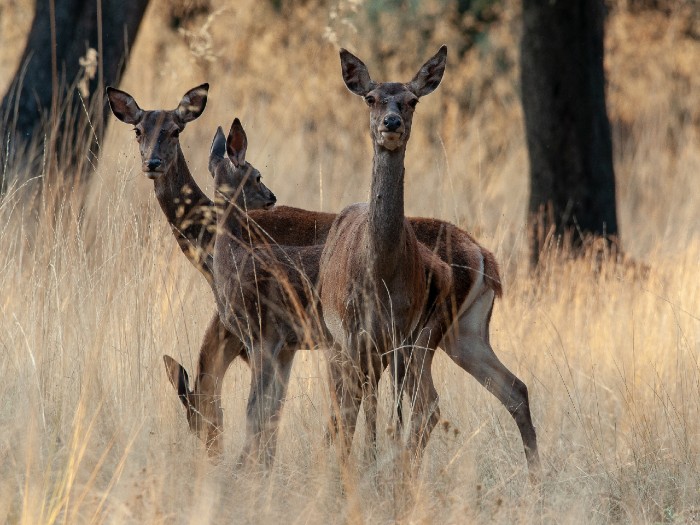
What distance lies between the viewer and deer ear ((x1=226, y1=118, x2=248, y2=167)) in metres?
6.93

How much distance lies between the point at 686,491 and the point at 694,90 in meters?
12.7

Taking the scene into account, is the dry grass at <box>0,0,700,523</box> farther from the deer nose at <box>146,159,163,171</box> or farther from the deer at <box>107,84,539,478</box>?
the deer nose at <box>146,159,163,171</box>

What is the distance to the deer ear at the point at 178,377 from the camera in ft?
20.4

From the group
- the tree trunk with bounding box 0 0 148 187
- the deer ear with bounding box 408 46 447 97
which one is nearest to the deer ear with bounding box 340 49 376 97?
the deer ear with bounding box 408 46 447 97

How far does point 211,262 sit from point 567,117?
4666mm

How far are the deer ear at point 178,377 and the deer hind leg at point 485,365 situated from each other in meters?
1.31

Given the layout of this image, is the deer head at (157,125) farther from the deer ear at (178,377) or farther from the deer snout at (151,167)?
the deer ear at (178,377)

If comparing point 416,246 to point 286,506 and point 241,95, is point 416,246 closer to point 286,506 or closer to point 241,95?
point 286,506

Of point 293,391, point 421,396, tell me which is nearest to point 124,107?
point 293,391

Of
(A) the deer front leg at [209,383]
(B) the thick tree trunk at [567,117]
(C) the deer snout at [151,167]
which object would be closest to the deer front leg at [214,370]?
(A) the deer front leg at [209,383]

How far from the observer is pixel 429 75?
6.29m

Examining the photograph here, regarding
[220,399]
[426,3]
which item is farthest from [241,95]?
[220,399]

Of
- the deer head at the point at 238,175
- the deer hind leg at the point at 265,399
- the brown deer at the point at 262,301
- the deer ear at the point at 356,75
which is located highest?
the deer ear at the point at 356,75

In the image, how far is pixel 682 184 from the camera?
49.7 ft
